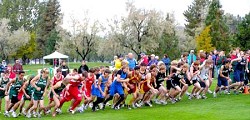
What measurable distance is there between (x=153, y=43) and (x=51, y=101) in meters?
50.7

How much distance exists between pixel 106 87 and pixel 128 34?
2008 inches

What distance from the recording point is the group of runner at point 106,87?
15.6 m

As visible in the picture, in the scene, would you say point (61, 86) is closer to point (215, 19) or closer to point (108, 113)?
point (108, 113)

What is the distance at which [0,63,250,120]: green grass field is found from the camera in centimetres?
1363

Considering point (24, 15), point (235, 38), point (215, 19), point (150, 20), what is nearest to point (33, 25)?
point (24, 15)

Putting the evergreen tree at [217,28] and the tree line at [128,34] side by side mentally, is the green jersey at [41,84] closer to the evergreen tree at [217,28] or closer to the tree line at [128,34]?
the tree line at [128,34]

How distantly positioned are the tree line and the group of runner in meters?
30.8

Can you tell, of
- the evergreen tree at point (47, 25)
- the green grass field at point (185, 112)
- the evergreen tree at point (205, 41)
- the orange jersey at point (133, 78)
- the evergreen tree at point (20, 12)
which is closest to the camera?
the green grass field at point (185, 112)

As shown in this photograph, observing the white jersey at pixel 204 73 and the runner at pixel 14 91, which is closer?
the runner at pixel 14 91

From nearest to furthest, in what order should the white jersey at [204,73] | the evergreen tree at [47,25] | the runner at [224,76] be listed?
the white jersey at [204,73] < the runner at [224,76] < the evergreen tree at [47,25]

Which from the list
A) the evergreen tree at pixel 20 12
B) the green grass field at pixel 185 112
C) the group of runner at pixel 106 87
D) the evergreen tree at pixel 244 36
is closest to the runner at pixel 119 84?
the group of runner at pixel 106 87

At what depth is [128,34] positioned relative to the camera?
222ft

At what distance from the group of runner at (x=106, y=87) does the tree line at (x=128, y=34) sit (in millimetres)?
30770

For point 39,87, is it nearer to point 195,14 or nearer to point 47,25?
point 195,14
